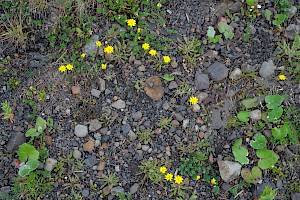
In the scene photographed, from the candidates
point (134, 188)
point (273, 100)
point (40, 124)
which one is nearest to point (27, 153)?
point (40, 124)

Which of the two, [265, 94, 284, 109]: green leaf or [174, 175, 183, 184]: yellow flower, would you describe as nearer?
[174, 175, 183, 184]: yellow flower

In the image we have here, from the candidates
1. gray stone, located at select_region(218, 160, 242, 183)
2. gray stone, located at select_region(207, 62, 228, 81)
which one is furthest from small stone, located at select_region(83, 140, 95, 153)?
gray stone, located at select_region(207, 62, 228, 81)

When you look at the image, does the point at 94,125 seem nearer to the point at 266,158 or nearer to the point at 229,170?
the point at 229,170

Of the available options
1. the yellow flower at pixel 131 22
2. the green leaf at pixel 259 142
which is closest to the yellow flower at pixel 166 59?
the yellow flower at pixel 131 22

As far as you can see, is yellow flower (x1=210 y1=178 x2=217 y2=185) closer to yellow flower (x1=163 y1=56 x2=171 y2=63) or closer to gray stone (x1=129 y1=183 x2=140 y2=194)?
gray stone (x1=129 y1=183 x2=140 y2=194)

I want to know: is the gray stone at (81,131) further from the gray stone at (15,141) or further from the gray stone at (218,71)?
the gray stone at (218,71)

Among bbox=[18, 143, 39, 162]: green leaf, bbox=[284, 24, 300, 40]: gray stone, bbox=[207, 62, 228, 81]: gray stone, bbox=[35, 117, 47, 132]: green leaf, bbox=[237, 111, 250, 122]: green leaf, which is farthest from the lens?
bbox=[284, 24, 300, 40]: gray stone

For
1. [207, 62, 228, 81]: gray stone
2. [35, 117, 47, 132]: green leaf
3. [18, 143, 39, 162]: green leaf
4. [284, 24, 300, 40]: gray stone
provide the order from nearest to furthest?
[18, 143, 39, 162]: green leaf
[35, 117, 47, 132]: green leaf
[207, 62, 228, 81]: gray stone
[284, 24, 300, 40]: gray stone

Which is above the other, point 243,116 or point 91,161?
point 243,116
